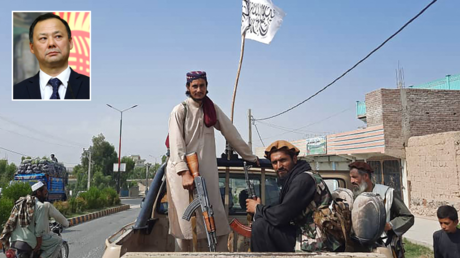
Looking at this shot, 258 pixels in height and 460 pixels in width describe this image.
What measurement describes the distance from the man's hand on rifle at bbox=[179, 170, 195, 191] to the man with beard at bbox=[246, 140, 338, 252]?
59 cm

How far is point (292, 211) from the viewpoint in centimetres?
216

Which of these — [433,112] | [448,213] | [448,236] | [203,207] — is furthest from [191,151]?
[433,112]

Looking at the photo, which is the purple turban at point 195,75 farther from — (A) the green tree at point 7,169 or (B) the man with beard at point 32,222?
(A) the green tree at point 7,169

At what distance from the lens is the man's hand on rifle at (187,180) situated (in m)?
2.78

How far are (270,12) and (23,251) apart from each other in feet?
22.4

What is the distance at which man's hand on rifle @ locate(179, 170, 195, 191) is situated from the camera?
278 cm

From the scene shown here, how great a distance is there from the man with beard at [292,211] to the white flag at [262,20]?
22.3ft

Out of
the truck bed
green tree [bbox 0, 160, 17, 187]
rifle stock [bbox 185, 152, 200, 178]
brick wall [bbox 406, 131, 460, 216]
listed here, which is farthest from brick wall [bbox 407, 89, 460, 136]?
green tree [bbox 0, 160, 17, 187]

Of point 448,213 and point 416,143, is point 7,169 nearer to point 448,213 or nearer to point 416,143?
point 416,143

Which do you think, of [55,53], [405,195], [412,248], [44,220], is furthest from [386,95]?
[44,220]

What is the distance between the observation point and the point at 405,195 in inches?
577

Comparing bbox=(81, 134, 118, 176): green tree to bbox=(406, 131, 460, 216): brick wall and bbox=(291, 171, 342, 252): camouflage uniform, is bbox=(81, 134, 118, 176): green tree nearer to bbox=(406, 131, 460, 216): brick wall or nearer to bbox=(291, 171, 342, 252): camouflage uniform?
bbox=(406, 131, 460, 216): brick wall

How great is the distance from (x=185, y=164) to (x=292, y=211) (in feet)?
3.29

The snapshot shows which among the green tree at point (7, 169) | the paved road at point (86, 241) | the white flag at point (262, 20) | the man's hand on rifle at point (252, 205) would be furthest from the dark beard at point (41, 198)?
the green tree at point (7, 169)
